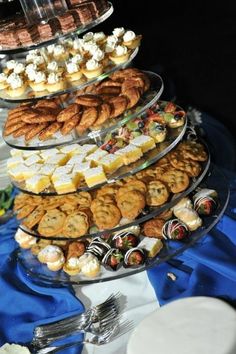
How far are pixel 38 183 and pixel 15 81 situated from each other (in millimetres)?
361

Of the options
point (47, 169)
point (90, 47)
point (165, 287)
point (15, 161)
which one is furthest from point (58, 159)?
point (165, 287)

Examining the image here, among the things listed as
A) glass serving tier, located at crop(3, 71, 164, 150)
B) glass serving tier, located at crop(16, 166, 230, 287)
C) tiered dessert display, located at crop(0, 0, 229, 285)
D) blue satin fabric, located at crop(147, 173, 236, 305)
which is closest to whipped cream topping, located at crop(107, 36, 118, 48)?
tiered dessert display, located at crop(0, 0, 229, 285)

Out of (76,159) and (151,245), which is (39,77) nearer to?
(76,159)

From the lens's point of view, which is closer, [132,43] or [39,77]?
[39,77]

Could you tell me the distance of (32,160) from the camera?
172 cm

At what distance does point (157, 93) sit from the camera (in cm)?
166

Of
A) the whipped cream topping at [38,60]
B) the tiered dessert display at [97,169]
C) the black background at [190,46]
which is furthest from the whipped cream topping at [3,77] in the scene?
the black background at [190,46]

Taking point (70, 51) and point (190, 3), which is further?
point (190, 3)

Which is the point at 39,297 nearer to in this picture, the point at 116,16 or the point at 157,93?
the point at 157,93

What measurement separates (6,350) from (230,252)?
0.67 meters

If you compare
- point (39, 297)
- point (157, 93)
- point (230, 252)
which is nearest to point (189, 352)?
point (230, 252)

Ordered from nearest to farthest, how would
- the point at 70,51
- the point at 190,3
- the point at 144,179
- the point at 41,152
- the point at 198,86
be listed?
the point at 144,179 < the point at 41,152 < the point at 70,51 < the point at 198,86 < the point at 190,3

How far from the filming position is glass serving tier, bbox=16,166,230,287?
4.89ft

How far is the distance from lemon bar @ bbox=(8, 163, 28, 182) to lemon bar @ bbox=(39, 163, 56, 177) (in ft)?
0.25
